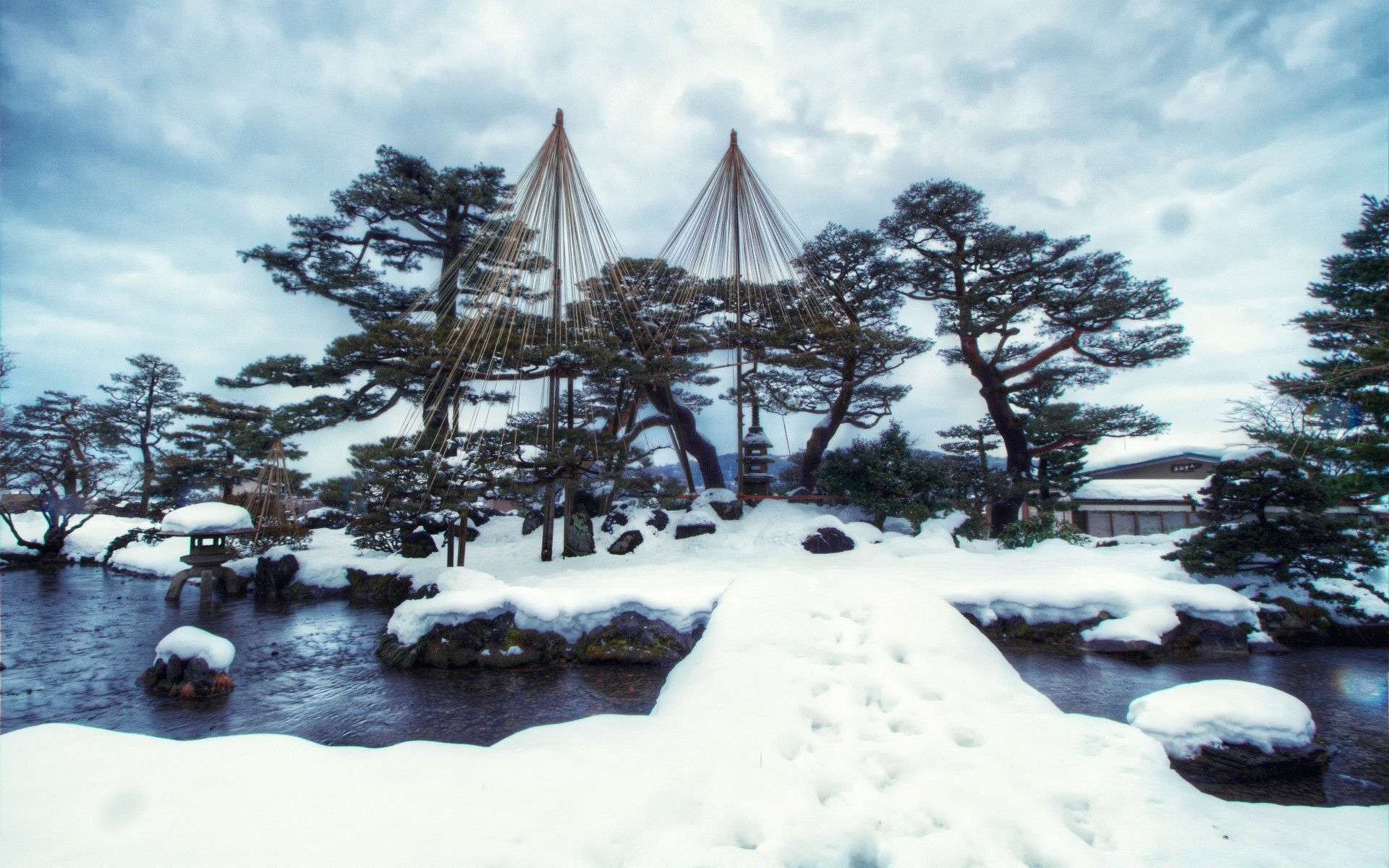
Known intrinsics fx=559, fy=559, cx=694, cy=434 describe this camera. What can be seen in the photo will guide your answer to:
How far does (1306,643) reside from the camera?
768cm

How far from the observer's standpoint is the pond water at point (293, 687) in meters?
4.86

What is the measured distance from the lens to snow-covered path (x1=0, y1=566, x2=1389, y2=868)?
225 centimetres

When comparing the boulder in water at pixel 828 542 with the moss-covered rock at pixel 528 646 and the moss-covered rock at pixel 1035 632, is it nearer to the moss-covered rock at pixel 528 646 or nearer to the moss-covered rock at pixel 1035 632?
the moss-covered rock at pixel 1035 632

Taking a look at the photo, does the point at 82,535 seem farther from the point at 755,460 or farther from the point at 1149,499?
the point at 1149,499

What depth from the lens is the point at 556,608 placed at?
695 cm

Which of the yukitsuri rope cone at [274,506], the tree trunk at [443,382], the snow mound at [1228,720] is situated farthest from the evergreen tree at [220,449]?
the snow mound at [1228,720]

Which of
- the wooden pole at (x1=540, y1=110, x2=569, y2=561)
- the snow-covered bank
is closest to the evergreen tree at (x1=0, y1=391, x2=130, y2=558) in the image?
the snow-covered bank

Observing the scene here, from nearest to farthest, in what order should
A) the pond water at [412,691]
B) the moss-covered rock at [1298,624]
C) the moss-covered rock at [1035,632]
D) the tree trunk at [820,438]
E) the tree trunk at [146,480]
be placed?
1. the pond water at [412,691]
2. the moss-covered rock at [1035,632]
3. the moss-covered rock at [1298,624]
4. the tree trunk at [820,438]
5. the tree trunk at [146,480]

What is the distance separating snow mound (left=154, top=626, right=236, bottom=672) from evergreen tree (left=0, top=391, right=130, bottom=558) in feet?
46.8

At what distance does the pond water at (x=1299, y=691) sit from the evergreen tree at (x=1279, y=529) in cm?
124

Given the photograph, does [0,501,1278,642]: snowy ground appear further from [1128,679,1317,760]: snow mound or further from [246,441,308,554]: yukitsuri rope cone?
[1128,679,1317,760]: snow mound

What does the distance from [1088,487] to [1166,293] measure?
6.62 m

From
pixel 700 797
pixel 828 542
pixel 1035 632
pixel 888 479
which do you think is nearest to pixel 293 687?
pixel 700 797

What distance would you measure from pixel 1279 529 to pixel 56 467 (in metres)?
27.7
